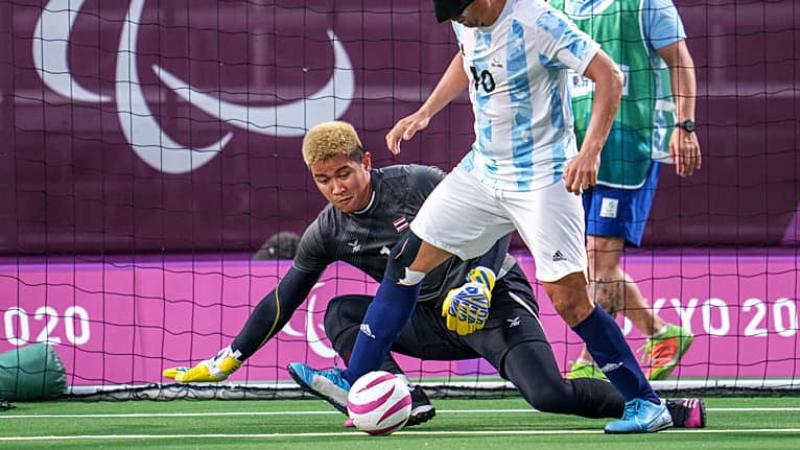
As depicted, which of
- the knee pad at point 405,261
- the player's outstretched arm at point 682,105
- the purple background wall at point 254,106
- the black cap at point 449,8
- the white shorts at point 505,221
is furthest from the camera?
the purple background wall at point 254,106

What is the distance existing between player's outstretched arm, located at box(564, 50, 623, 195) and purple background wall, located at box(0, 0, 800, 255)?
4.61 m

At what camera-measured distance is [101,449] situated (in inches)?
239

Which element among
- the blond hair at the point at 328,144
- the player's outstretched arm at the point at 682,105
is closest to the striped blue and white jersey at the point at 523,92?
the blond hair at the point at 328,144

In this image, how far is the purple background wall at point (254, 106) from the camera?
411 inches

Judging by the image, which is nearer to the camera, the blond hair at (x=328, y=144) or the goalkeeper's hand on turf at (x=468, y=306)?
the goalkeeper's hand on turf at (x=468, y=306)

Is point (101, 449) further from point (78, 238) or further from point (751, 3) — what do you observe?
point (751, 3)

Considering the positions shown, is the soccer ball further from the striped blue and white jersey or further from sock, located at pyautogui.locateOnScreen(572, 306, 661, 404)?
the striped blue and white jersey

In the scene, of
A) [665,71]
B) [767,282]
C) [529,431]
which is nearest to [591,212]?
[665,71]

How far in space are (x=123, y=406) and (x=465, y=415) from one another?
190 centimetres

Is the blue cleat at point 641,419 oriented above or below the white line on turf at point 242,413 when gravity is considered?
above

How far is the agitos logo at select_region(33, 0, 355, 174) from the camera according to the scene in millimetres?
Answer: 10500

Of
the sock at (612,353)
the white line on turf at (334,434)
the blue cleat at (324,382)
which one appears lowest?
the white line on turf at (334,434)

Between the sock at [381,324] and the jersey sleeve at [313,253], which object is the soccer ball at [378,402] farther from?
the jersey sleeve at [313,253]

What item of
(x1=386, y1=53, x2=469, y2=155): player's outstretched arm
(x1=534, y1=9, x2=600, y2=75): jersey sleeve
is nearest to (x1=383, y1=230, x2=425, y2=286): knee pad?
(x1=386, y1=53, x2=469, y2=155): player's outstretched arm
